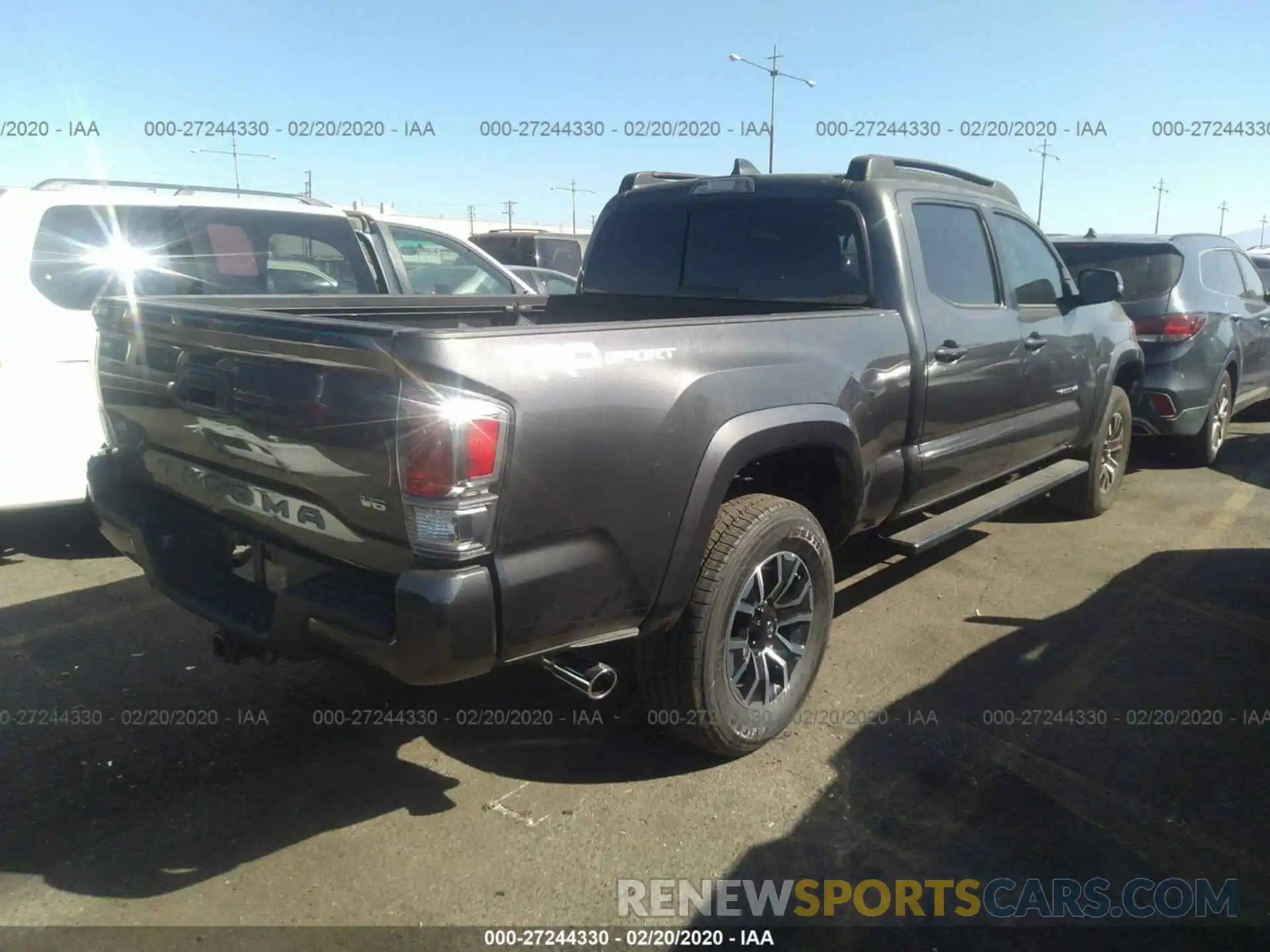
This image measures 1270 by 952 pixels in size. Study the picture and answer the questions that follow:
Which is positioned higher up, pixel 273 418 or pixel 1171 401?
pixel 273 418

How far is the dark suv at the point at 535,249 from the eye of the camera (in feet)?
59.4

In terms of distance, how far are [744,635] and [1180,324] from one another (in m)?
5.44

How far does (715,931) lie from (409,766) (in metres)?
1.24

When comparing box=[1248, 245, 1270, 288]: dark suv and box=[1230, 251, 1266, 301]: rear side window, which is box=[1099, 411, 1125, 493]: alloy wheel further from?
box=[1248, 245, 1270, 288]: dark suv

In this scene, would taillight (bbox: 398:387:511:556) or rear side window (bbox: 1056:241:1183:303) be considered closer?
taillight (bbox: 398:387:511:556)

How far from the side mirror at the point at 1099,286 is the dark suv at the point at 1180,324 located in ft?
6.08

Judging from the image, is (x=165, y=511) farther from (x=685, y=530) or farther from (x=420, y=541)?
(x=685, y=530)

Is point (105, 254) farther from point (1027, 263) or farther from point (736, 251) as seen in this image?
point (1027, 263)

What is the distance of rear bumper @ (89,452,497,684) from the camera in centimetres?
224

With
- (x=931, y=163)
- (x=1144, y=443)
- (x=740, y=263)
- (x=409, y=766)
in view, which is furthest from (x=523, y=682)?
(x=1144, y=443)

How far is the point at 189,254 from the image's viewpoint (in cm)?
531

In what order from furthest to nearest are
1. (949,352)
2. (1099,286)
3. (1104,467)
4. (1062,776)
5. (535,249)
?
(535,249)
(1104,467)
(1099,286)
(949,352)
(1062,776)

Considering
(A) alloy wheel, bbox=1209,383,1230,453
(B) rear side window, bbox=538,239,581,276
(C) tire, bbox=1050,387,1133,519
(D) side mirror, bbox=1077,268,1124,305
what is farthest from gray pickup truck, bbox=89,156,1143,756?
(B) rear side window, bbox=538,239,581,276

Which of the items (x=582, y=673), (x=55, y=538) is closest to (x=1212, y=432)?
(x=582, y=673)
